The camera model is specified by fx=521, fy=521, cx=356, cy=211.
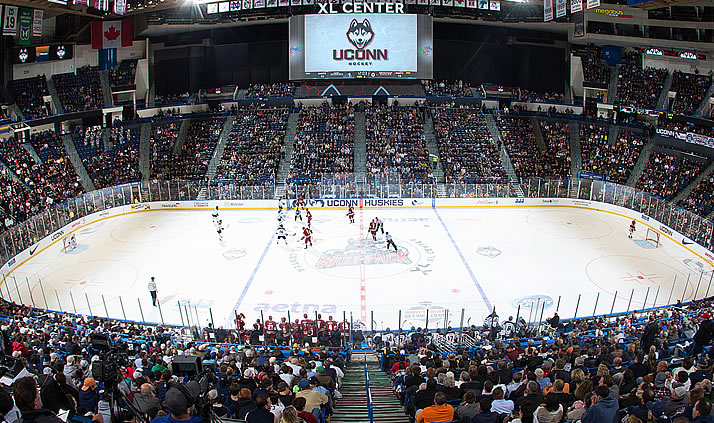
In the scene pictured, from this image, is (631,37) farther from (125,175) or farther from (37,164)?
(37,164)

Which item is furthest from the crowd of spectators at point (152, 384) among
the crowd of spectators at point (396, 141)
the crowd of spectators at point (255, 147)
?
the crowd of spectators at point (396, 141)

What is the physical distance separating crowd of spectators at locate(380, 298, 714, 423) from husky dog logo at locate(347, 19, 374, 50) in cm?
3392

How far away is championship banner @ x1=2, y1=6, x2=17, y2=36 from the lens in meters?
29.1

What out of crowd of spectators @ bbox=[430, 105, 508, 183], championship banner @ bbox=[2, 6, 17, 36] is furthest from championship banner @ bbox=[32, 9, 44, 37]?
crowd of spectators @ bbox=[430, 105, 508, 183]

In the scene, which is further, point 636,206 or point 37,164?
point 37,164

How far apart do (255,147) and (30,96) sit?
52.0 feet

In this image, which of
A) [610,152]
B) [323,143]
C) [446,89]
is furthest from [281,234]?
[446,89]

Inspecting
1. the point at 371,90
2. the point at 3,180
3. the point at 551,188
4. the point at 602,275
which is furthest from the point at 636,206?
the point at 3,180

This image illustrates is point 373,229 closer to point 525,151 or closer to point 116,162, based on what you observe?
point 525,151

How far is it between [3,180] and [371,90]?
1115 inches

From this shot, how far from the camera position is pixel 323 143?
3912 cm

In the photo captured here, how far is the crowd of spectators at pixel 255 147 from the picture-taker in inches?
1430

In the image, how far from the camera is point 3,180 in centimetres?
2888

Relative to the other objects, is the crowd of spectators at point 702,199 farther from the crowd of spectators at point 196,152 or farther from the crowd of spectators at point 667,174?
the crowd of spectators at point 196,152
